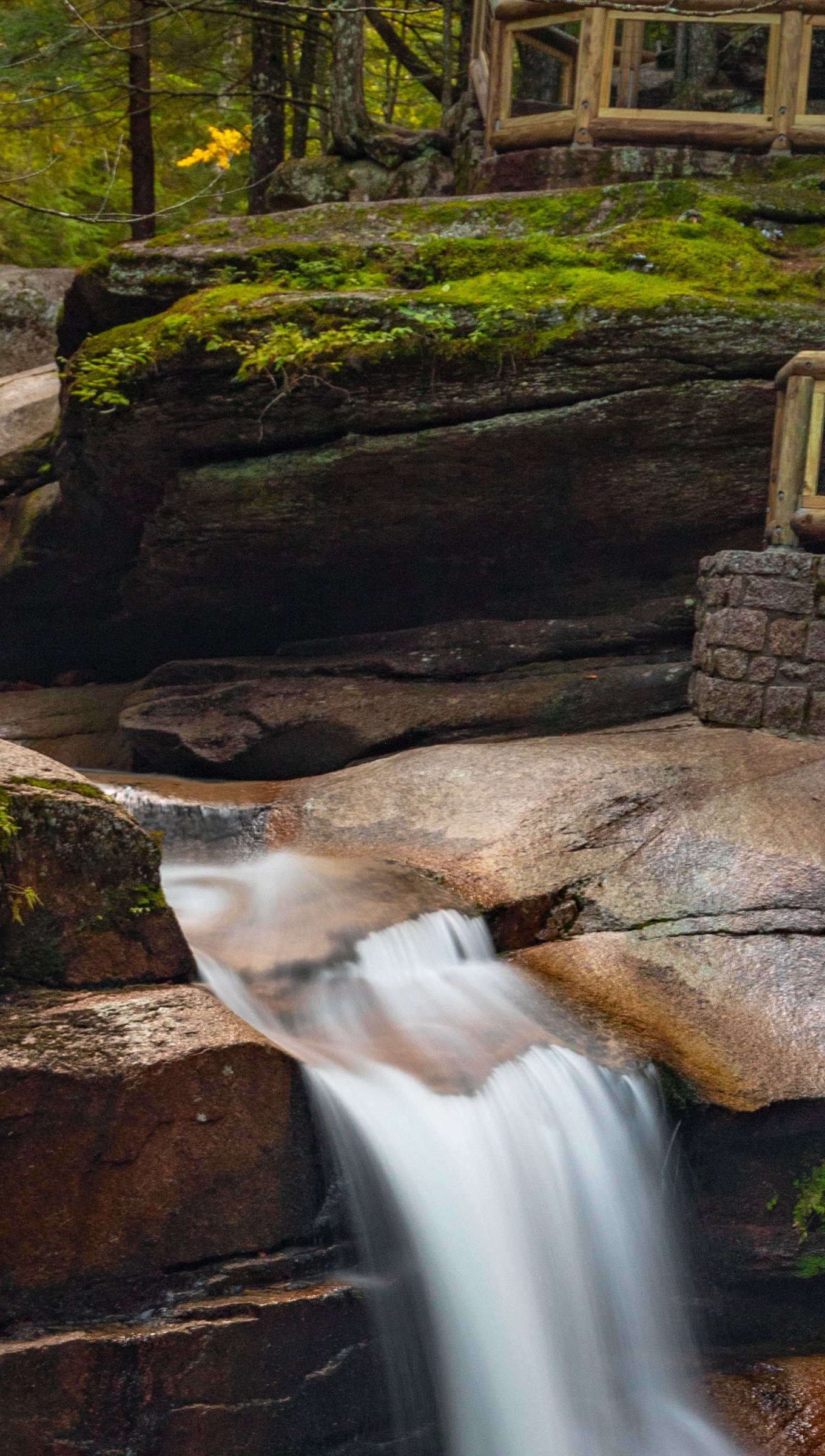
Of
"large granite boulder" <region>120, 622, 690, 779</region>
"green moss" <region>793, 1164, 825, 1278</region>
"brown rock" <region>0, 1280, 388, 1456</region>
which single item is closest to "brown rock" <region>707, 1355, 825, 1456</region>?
"green moss" <region>793, 1164, 825, 1278</region>

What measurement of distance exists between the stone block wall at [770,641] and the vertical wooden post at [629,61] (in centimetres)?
738

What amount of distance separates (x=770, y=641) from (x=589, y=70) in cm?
512

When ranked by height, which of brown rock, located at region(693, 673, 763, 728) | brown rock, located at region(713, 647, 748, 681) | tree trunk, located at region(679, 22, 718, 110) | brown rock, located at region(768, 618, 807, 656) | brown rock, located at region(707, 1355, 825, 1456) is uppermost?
tree trunk, located at region(679, 22, 718, 110)

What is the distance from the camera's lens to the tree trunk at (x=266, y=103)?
12883mm

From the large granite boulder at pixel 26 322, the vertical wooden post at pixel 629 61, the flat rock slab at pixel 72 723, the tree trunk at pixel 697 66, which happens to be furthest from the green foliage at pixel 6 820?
the tree trunk at pixel 697 66

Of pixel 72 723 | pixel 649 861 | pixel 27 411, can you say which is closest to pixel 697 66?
pixel 27 411

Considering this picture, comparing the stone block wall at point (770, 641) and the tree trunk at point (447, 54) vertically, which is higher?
the tree trunk at point (447, 54)

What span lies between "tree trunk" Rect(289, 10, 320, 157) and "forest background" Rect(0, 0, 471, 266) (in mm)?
29

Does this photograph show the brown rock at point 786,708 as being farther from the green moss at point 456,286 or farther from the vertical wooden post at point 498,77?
the vertical wooden post at point 498,77

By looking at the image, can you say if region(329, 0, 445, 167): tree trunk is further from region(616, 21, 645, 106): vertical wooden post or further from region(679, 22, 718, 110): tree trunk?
region(679, 22, 718, 110): tree trunk

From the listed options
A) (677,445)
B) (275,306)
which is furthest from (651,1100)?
(275,306)

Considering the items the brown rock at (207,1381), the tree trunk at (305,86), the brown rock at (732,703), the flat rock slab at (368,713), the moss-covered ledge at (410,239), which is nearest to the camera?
the brown rock at (207,1381)

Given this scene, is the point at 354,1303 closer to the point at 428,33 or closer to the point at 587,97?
the point at 587,97

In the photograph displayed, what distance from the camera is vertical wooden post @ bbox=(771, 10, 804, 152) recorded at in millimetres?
9492
